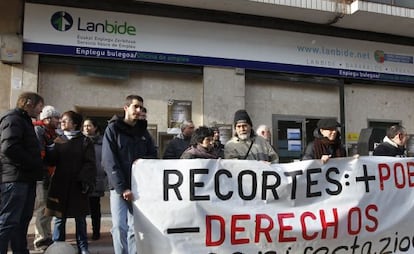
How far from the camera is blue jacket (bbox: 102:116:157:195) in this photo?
4.11 metres

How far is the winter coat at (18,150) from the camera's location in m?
4.22

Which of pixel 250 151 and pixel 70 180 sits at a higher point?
pixel 250 151

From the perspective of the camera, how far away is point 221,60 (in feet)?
32.0

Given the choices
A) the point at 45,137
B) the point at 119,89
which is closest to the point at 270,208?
the point at 45,137

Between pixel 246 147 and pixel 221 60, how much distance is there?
5.31 metres

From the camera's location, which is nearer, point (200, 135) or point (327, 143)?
point (200, 135)

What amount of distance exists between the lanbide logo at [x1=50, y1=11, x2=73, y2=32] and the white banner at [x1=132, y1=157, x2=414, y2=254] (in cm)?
569

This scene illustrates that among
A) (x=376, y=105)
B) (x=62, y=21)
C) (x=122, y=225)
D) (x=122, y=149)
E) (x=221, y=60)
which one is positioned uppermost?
(x=62, y=21)

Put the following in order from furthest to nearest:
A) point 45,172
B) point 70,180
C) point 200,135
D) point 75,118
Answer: point 45,172 < point 75,118 < point 70,180 < point 200,135

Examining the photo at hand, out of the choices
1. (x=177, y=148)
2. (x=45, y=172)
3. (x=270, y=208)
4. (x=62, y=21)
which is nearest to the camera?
(x=270, y=208)

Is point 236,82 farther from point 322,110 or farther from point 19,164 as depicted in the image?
point 19,164

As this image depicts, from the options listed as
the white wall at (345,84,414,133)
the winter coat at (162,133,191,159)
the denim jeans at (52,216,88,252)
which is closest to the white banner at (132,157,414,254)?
the denim jeans at (52,216,88,252)

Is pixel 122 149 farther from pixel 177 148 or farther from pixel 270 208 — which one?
pixel 177 148

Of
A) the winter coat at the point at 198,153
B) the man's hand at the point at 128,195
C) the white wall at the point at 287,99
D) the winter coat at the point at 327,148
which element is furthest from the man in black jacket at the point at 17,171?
the white wall at the point at 287,99
